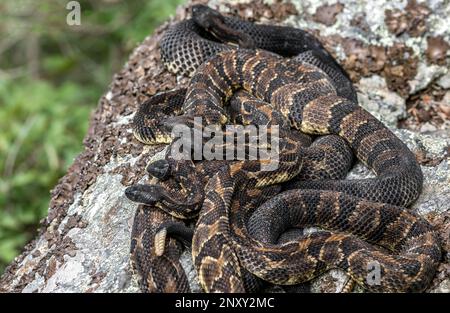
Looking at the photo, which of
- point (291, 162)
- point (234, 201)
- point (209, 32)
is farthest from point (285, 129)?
point (209, 32)

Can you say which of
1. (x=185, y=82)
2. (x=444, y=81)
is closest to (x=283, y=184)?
(x=185, y=82)

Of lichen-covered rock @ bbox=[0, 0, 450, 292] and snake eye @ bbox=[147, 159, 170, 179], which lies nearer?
lichen-covered rock @ bbox=[0, 0, 450, 292]

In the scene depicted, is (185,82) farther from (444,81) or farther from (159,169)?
(444,81)

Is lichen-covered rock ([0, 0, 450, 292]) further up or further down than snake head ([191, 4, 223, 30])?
further down

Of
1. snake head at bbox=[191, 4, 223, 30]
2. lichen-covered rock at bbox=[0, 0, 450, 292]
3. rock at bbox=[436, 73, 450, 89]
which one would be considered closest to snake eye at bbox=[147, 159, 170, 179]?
lichen-covered rock at bbox=[0, 0, 450, 292]

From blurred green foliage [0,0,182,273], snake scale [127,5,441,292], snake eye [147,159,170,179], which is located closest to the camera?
snake scale [127,5,441,292]

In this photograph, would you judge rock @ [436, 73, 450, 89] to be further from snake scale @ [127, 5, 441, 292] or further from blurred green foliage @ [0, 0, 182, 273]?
blurred green foliage @ [0, 0, 182, 273]

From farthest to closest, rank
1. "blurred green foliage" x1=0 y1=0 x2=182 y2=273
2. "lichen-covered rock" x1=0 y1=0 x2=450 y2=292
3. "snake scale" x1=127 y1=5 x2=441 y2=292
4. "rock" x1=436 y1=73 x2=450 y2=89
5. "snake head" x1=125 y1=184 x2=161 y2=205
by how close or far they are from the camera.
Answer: "blurred green foliage" x1=0 y1=0 x2=182 y2=273 → "rock" x1=436 y1=73 x2=450 y2=89 → "lichen-covered rock" x1=0 y1=0 x2=450 y2=292 → "snake head" x1=125 y1=184 x2=161 y2=205 → "snake scale" x1=127 y1=5 x2=441 y2=292

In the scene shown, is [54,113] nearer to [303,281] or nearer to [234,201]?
[234,201]
